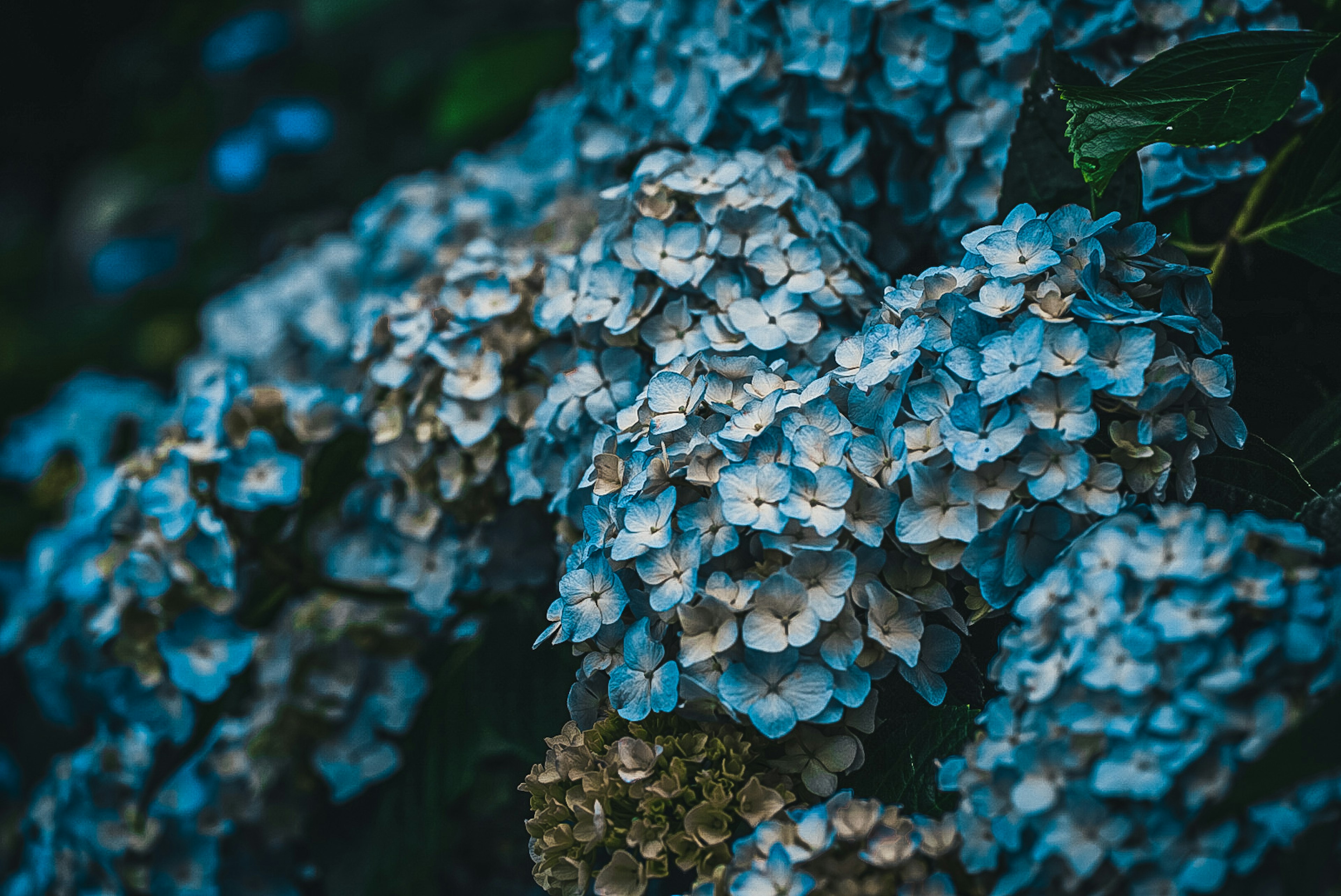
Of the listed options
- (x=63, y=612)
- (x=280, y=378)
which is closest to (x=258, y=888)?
(x=63, y=612)

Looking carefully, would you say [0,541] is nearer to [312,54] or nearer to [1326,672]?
[312,54]

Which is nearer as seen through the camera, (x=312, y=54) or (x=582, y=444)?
(x=582, y=444)

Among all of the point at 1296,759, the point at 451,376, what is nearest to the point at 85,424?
the point at 451,376

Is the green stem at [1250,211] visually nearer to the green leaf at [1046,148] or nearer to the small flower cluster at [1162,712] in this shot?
the green leaf at [1046,148]

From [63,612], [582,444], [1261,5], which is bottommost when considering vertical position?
[63,612]

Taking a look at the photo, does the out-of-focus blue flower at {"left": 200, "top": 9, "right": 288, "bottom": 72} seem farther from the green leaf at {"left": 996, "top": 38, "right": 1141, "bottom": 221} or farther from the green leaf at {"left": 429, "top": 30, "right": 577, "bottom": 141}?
the green leaf at {"left": 996, "top": 38, "right": 1141, "bottom": 221}

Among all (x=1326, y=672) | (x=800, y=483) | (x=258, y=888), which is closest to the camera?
(x=1326, y=672)

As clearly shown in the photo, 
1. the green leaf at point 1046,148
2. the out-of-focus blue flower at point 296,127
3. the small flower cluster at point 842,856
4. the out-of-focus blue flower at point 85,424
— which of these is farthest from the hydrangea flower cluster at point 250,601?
the out-of-focus blue flower at point 296,127
